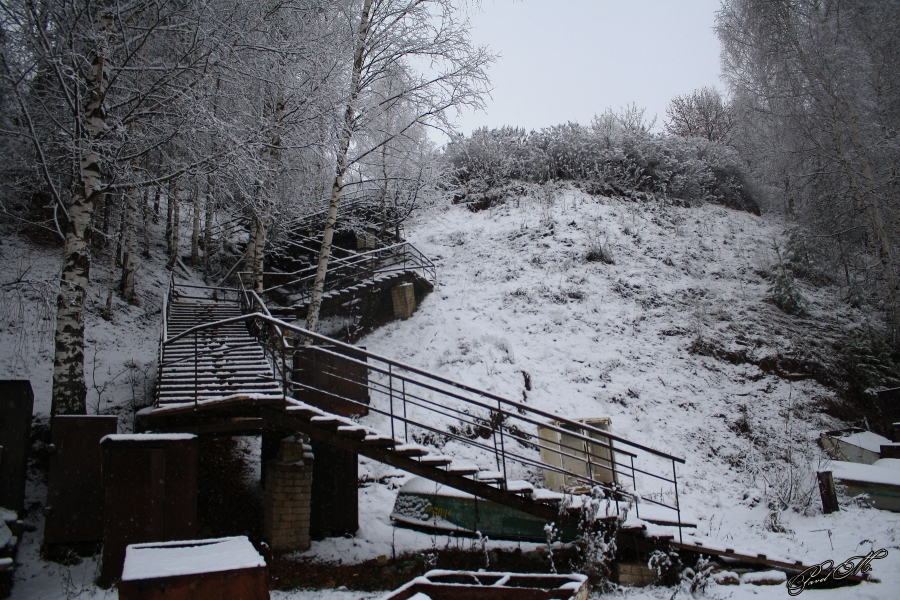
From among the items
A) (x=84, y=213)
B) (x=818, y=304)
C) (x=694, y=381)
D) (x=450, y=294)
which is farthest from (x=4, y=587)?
(x=818, y=304)

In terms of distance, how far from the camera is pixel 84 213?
690cm

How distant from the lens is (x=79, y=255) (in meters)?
6.86

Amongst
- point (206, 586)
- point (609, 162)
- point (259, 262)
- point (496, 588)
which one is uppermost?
point (609, 162)

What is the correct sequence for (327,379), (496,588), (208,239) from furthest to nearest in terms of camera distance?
(208,239), (327,379), (496,588)

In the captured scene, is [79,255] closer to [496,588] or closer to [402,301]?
[496,588]

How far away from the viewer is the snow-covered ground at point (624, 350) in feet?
24.0

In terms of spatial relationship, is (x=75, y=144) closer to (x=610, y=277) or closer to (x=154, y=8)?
(x=154, y=8)

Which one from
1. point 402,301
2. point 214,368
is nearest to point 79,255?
point 214,368

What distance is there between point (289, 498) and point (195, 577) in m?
4.84

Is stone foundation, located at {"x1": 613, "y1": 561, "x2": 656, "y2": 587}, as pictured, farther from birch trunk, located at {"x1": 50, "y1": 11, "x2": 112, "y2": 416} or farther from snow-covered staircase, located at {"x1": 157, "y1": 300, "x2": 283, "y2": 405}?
birch trunk, located at {"x1": 50, "y1": 11, "x2": 112, "y2": 416}

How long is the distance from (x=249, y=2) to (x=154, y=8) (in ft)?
4.53

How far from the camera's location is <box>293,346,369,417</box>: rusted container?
835 cm

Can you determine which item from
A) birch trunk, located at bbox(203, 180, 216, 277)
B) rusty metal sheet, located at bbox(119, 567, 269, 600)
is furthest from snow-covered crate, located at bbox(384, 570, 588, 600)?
birch trunk, located at bbox(203, 180, 216, 277)

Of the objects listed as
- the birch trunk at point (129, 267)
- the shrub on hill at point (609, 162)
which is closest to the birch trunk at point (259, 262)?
the birch trunk at point (129, 267)
